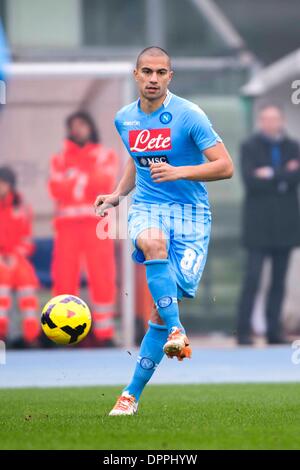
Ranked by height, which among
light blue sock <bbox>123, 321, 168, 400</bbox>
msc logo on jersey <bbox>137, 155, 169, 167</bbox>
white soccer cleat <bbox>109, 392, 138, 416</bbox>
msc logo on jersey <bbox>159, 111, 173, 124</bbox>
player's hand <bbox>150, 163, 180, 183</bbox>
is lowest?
white soccer cleat <bbox>109, 392, 138, 416</bbox>

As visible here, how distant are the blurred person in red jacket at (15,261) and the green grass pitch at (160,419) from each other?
195 inches

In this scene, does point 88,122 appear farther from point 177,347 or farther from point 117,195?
point 177,347

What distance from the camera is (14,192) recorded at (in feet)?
51.1

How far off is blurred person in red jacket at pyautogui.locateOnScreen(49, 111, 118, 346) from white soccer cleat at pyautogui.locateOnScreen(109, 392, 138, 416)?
7.40 m

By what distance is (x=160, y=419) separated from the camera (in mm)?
7719

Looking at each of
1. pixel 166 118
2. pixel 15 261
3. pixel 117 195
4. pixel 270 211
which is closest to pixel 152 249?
pixel 117 195

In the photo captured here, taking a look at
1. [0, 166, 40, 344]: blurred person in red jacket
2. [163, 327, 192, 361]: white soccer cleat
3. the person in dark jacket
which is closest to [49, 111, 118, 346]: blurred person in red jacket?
[0, 166, 40, 344]: blurred person in red jacket

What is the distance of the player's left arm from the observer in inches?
295

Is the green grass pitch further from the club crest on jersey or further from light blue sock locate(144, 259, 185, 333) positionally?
the club crest on jersey

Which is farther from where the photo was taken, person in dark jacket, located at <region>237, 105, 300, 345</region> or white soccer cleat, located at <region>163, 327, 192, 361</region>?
person in dark jacket, located at <region>237, 105, 300, 345</region>

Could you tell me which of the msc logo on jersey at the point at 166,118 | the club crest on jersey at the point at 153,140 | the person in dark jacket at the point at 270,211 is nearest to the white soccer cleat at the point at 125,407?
the club crest on jersey at the point at 153,140
